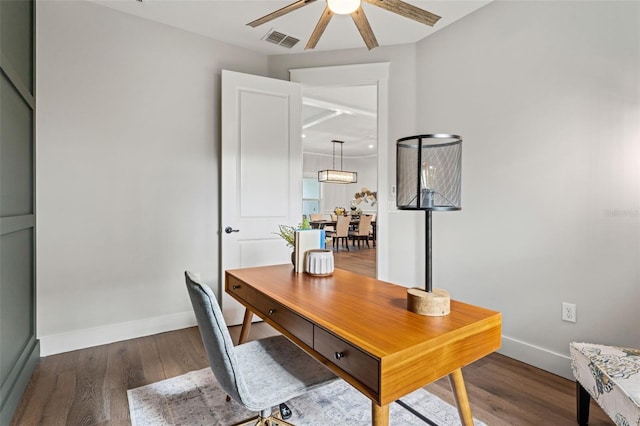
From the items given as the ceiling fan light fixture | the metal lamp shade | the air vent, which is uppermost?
the air vent

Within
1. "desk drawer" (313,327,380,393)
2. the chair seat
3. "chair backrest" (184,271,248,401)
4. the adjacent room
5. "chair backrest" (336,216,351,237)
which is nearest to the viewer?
"desk drawer" (313,327,380,393)

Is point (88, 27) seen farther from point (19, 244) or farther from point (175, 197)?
point (19, 244)

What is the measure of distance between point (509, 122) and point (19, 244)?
332 centimetres

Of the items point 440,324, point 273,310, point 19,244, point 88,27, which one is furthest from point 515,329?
point 88,27

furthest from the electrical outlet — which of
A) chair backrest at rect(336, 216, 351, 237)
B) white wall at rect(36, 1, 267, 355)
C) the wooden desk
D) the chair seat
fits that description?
chair backrest at rect(336, 216, 351, 237)

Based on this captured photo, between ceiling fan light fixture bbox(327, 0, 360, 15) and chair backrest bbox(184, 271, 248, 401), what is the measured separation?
57.6 inches

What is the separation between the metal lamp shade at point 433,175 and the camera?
3.97ft

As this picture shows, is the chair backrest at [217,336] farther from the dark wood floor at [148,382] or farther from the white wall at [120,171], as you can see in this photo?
the white wall at [120,171]

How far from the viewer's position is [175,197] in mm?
2918

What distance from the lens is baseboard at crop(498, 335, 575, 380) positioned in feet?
6.81

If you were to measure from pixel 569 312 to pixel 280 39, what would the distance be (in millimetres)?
3100

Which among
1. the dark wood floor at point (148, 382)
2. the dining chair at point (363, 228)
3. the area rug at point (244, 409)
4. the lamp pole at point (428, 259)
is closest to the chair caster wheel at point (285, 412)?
the area rug at point (244, 409)

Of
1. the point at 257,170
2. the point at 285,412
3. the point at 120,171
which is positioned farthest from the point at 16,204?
the point at 285,412

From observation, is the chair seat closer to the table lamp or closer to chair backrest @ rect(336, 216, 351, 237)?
the table lamp
